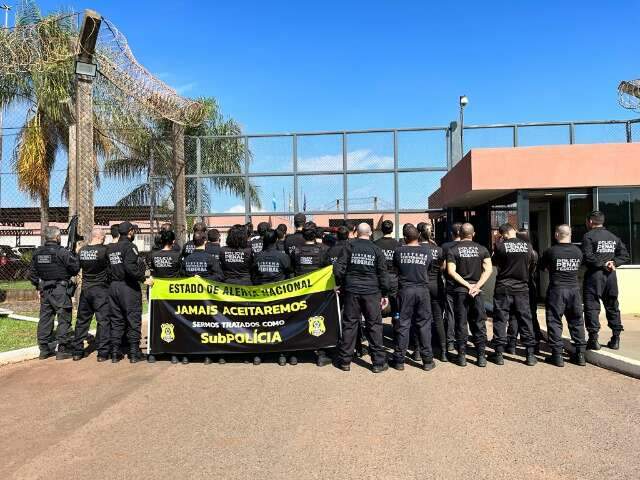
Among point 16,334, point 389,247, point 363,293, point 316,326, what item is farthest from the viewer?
point 16,334

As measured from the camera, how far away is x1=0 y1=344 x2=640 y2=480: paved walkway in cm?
344

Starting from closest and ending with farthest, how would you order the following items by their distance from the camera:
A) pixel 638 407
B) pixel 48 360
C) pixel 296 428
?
pixel 296 428 → pixel 638 407 → pixel 48 360

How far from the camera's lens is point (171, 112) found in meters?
10.3

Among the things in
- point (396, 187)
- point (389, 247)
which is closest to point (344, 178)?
point (396, 187)

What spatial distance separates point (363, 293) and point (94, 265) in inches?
145

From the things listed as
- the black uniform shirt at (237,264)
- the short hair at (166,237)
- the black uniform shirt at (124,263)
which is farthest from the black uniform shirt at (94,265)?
the black uniform shirt at (237,264)

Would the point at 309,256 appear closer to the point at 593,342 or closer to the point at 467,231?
the point at 467,231

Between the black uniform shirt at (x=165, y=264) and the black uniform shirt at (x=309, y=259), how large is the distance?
5.60 feet

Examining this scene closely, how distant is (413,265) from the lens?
614 cm

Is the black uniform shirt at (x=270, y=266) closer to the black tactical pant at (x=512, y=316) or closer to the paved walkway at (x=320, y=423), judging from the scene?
the paved walkway at (x=320, y=423)

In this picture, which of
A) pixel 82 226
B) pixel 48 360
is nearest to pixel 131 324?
pixel 48 360

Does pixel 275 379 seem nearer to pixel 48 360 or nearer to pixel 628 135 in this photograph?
pixel 48 360

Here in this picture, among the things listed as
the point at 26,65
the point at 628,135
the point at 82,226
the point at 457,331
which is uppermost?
the point at 26,65

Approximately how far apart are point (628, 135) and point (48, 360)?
40.0 ft
